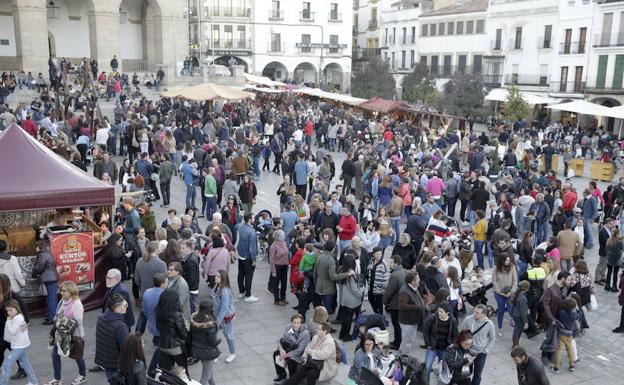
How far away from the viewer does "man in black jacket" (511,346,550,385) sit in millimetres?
6457

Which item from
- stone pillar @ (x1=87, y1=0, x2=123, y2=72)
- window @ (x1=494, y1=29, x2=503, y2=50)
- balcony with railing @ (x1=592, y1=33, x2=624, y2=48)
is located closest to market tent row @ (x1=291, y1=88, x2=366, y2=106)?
stone pillar @ (x1=87, y1=0, x2=123, y2=72)

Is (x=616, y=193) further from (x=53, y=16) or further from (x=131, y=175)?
(x=53, y=16)

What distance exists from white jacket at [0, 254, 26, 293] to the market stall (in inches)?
31.7

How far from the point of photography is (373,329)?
7211mm

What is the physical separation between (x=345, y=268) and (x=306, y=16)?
163 feet

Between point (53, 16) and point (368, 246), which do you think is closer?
point (368, 246)

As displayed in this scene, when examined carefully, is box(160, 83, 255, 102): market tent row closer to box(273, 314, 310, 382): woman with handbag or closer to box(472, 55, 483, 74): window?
box(273, 314, 310, 382): woman with handbag

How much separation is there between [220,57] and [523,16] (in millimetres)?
24667

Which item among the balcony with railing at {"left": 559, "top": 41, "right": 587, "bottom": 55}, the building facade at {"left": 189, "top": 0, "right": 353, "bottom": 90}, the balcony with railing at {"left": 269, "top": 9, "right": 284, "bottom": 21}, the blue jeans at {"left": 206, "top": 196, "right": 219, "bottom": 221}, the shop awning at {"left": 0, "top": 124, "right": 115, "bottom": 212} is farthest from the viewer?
the balcony with railing at {"left": 269, "top": 9, "right": 284, "bottom": 21}

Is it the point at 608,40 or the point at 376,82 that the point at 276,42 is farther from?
the point at 608,40

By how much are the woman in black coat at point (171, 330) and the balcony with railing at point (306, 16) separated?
51.0 meters

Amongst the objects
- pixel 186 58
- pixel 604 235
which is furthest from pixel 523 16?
pixel 604 235

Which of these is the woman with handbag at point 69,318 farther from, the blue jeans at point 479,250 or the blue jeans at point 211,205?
the blue jeans at point 479,250

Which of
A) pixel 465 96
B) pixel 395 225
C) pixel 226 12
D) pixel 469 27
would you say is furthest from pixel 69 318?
pixel 226 12
